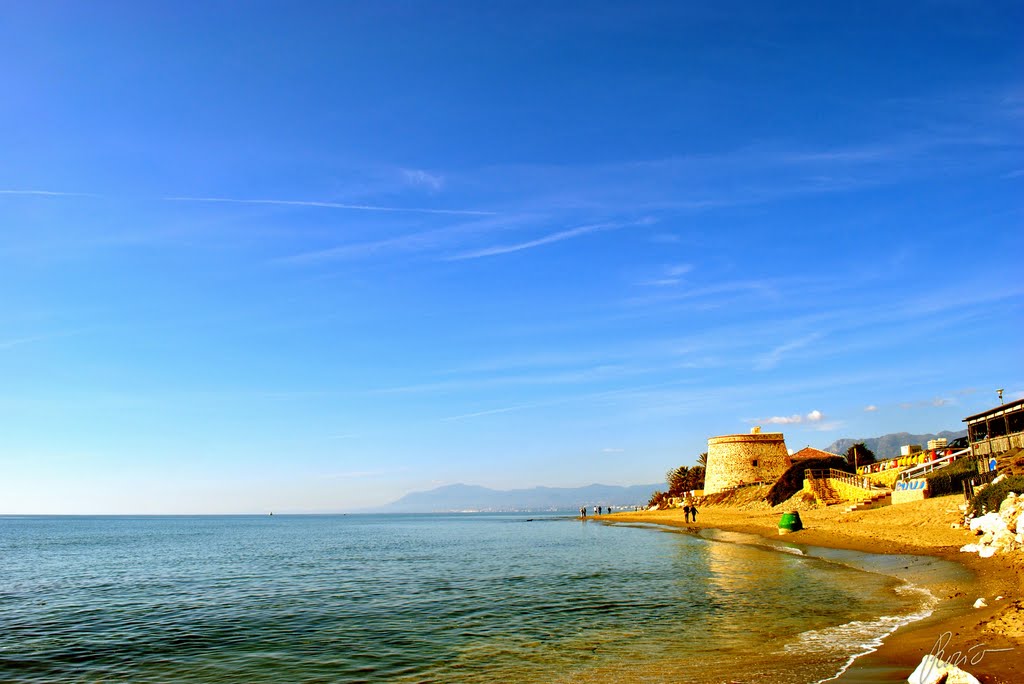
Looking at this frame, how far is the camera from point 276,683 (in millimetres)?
11742

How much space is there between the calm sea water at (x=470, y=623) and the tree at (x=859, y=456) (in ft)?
128

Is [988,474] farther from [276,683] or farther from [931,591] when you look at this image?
[276,683]

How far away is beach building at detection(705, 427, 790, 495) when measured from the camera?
71.4 metres

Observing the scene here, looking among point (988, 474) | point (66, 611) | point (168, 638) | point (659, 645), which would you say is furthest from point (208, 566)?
point (988, 474)

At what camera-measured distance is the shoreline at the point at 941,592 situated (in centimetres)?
932

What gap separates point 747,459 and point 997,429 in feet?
110

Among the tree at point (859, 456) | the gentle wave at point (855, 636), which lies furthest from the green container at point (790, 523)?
the tree at point (859, 456)

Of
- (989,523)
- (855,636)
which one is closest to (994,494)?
(989,523)

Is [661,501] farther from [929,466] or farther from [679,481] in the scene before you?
[929,466]

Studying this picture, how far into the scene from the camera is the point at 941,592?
15.6 m

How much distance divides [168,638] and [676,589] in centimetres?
1403

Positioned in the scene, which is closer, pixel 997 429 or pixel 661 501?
pixel 997 429

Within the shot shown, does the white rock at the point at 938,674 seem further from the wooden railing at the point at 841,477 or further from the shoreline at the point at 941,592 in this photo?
the wooden railing at the point at 841,477

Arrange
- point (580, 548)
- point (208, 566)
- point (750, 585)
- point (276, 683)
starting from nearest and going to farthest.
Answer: point (276, 683)
point (750, 585)
point (208, 566)
point (580, 548)
